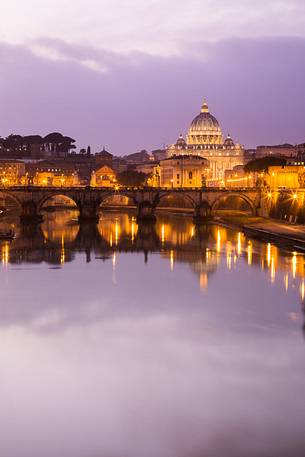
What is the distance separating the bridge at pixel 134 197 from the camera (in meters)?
81.4

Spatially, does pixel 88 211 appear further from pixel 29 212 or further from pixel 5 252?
pixel 5 252

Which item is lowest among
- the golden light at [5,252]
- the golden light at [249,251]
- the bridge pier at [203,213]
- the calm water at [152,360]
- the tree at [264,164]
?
the calm water at [152,360]

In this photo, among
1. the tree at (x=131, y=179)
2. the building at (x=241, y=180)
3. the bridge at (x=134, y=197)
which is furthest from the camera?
the tree at (x=131, y=179)

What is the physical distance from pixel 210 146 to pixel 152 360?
168011mm

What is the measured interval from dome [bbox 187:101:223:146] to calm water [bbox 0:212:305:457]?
493 ft

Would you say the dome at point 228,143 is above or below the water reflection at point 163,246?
above

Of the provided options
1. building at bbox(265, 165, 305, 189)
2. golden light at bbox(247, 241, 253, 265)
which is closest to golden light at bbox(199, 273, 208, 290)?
golden light at bbox(247, 241, 253, 265)

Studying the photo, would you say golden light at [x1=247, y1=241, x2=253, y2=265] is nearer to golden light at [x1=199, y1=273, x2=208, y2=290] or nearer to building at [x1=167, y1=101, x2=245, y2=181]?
golden light at [x1=199, y1=273, x2=208, y2=290]

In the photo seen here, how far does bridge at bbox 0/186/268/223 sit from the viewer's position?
3206 inches

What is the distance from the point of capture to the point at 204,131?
636 ft

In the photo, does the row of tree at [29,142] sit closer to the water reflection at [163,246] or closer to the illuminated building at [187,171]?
the illuminated building at [187,171]

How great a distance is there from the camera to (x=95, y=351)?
2383cm

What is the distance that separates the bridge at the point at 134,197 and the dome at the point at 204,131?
108m

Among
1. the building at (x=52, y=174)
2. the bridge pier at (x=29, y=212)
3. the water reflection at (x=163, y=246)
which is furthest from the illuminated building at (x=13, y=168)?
the water reflection at (x=163, y=246)
